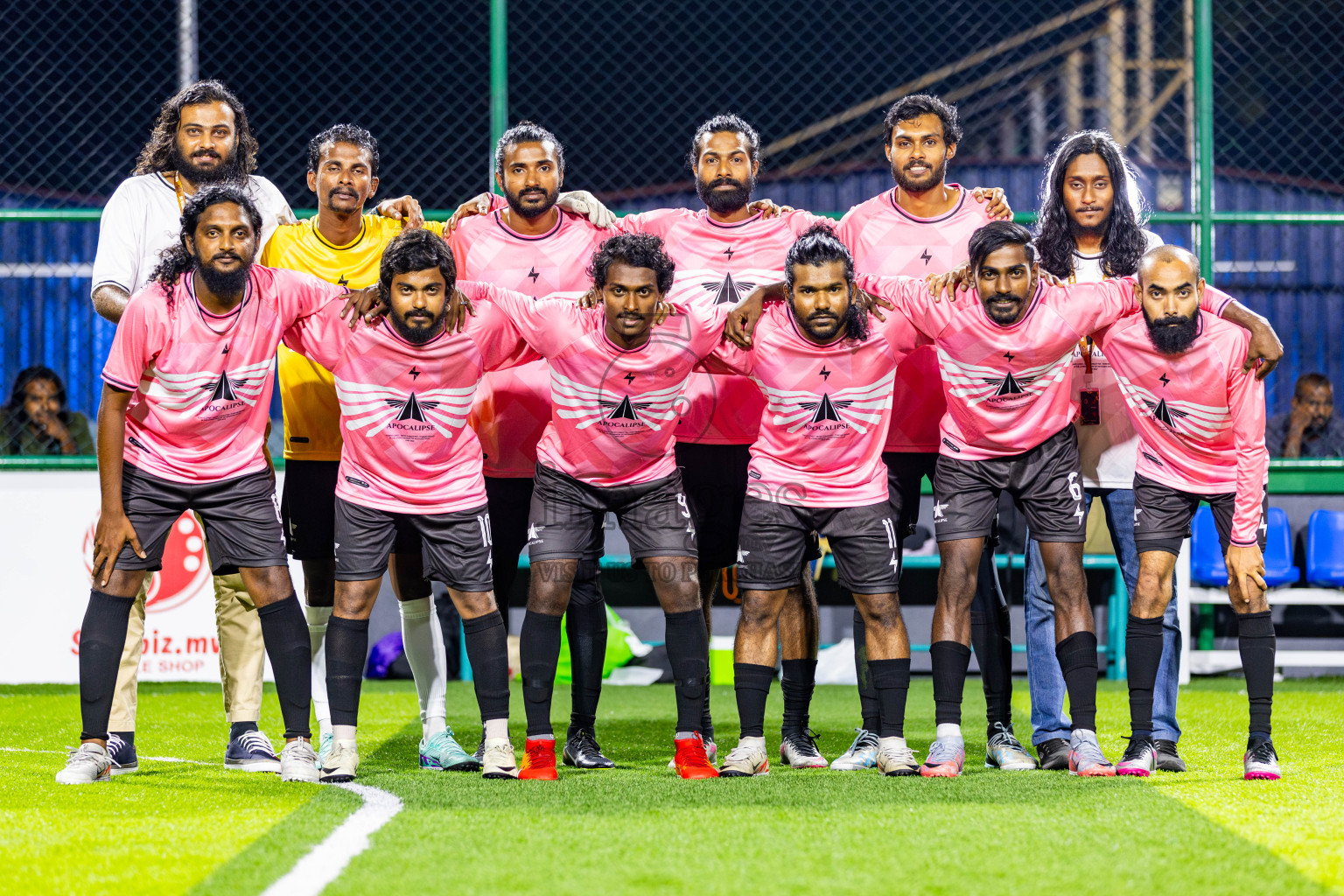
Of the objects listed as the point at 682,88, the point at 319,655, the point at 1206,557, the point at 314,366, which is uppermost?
the point at 682,88

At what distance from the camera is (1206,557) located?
7.29 meters

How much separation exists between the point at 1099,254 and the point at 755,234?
44.7 inches

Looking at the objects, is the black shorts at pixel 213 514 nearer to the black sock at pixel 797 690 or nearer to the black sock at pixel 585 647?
the black sock at pixel 585 647

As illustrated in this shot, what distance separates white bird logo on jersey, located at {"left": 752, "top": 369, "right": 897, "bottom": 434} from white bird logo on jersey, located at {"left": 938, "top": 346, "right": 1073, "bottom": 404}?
0.20m

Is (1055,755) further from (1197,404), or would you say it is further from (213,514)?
(213,514)

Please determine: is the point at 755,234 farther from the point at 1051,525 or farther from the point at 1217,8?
the point at 1217,8

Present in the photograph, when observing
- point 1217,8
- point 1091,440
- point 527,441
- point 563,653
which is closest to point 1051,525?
point 1091,440

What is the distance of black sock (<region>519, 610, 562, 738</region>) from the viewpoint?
4.32 m

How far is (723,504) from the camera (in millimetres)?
4844

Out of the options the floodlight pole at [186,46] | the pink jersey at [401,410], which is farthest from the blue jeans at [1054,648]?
the floodlight pole at [186,46]

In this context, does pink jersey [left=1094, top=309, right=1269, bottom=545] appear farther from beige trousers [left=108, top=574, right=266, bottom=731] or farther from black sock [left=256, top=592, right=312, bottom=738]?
beige trousers [left=108, top=574, right=266, bottom=731]

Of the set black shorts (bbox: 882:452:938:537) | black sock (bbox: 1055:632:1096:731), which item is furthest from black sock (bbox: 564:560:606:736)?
black sock (bbox: 1055:632:1096:731)

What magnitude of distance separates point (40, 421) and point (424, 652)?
11.7 feet

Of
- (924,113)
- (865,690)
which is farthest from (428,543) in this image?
(924,113)
